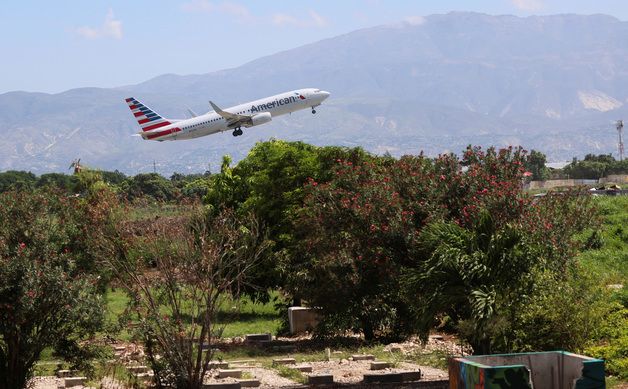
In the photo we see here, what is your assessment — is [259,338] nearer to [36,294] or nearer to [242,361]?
[242,361]

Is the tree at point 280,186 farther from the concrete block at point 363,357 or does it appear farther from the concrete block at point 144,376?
the concrete block at point 144,376

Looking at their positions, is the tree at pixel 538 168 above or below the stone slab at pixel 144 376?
below

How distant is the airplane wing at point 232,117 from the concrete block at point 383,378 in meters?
82.8

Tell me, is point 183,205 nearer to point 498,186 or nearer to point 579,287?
point 498,186

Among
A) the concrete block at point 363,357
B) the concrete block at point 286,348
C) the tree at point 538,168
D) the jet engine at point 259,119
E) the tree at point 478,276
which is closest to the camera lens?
the tree at point 478,276

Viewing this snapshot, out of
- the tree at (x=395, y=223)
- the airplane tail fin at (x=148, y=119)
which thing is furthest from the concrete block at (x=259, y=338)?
the airplane tail fin at (x=148, y=119)

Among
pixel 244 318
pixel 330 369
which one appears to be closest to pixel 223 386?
pixel 330 369

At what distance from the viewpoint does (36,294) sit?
24562mm

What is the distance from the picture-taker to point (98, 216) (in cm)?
3662

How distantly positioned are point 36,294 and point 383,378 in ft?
26.7

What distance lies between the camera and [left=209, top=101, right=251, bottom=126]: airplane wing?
10981 cm

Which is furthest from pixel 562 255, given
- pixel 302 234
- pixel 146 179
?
pixel 146 179

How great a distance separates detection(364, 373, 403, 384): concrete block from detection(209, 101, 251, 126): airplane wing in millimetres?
82771

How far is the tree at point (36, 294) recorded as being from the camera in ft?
80.9
